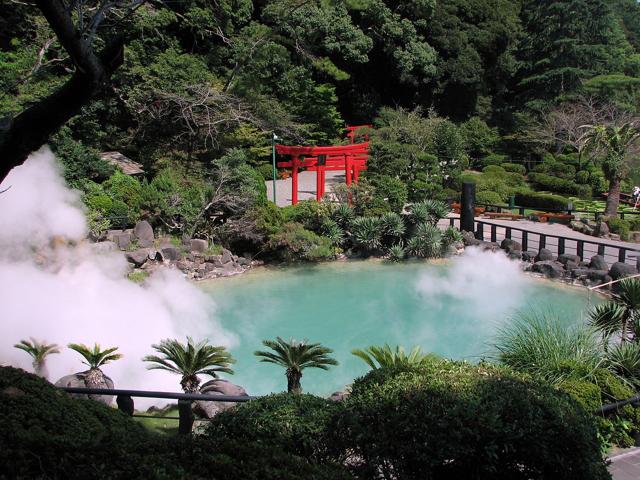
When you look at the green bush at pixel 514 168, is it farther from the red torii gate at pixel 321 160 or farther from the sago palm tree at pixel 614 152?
the red torii gate at pixel 321 160

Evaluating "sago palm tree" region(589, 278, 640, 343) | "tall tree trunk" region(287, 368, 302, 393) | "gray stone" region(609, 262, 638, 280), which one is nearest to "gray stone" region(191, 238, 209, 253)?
"tall tree trunk" region(287, 368, 302, 393)

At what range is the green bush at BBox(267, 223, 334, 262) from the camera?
15.8 m

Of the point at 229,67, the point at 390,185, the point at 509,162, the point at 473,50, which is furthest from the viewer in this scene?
the point at 473,50

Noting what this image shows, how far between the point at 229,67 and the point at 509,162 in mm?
15174

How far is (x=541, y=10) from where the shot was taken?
103ft

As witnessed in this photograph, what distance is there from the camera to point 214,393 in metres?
7.24

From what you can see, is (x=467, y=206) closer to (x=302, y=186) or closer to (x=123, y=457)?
(x=302, y=186)

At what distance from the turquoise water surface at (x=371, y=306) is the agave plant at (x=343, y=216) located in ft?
4.65

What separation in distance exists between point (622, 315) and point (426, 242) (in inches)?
354

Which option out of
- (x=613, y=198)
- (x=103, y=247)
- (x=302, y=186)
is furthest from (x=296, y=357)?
(x=302, y=186)

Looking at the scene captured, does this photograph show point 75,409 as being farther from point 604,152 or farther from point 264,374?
point 604,152

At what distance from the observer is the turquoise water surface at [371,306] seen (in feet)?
33.0

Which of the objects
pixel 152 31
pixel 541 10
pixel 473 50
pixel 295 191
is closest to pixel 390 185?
pixel 295 191

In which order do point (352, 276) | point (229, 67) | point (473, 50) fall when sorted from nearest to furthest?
point (352, 276) < point (229, 67) < point (473, 50)
